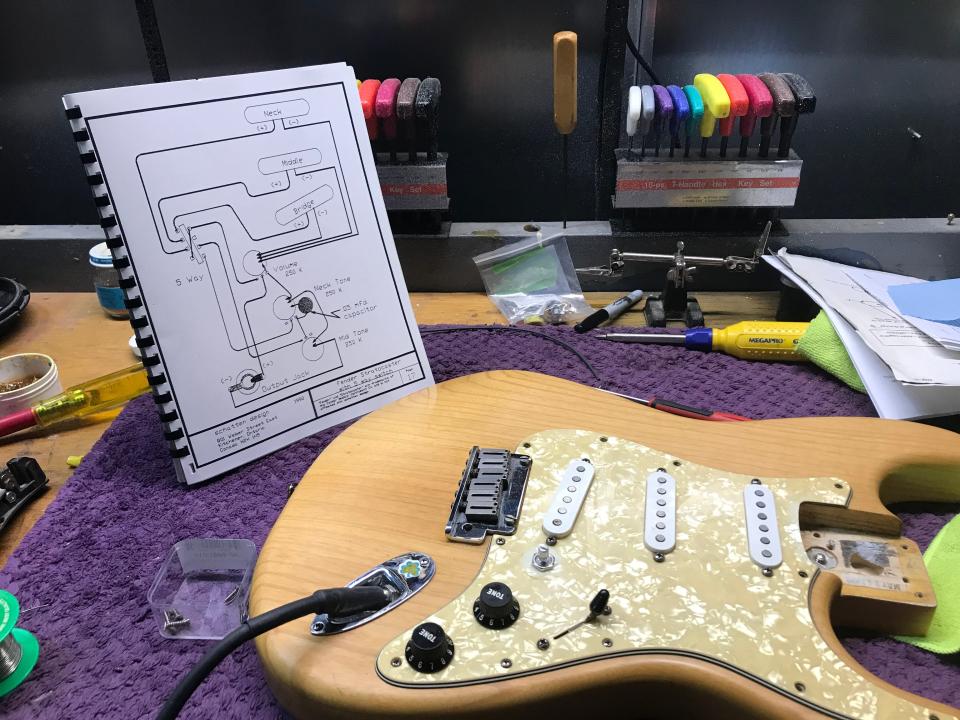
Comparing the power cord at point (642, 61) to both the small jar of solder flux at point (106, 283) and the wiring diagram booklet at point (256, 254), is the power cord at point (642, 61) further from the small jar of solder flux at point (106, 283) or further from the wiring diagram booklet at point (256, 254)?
the small jar of solder flux at point (106, 283)

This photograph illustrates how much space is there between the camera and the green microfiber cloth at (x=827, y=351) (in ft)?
2.47

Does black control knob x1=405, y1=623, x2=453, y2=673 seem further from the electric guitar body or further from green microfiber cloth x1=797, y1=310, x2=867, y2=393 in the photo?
green microfiber cloth x1=797, y1=310, x2=867, y2=393

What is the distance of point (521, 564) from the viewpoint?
1.68ft

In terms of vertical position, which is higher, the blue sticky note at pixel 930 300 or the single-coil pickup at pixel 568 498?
the blue sticky note at pixel 930 300

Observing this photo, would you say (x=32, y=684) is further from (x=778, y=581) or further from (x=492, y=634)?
(x=778, y=581)

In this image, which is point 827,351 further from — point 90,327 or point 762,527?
point 90,327

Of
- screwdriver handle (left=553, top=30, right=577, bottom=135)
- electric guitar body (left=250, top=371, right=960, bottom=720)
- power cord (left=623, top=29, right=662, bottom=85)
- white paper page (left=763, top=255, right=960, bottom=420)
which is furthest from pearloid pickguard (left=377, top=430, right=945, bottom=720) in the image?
power cord (left=623, top=29, right=662, bottom=85)

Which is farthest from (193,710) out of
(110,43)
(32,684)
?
(110,43)

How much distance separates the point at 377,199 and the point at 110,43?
0.54 m

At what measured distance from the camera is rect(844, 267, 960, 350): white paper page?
0.70 metres

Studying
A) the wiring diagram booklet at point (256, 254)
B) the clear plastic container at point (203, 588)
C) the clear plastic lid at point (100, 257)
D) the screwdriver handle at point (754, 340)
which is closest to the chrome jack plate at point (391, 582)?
the clear plastic container at point (203, 588)

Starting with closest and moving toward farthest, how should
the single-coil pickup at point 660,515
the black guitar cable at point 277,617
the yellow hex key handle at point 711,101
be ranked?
the black guitar cable at point 277,617 → the single-coil pickup at point 660,515 → the yellow hex key handle at point 711,101

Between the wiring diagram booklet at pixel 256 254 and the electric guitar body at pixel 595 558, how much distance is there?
8 cm

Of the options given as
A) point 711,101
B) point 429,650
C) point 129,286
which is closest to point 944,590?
point 429,650
